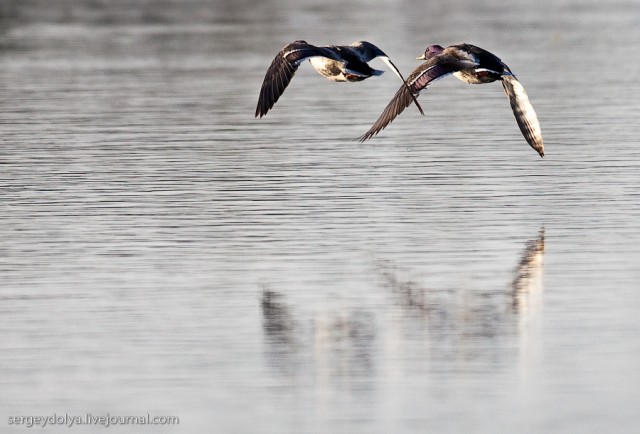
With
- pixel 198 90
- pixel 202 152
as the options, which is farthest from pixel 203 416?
pixel 198 90

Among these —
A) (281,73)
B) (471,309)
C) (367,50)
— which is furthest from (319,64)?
(471,309)

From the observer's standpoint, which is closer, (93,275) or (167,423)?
(167,423)

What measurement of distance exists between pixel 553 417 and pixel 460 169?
33.0ft

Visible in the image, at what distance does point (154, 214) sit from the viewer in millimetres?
16656

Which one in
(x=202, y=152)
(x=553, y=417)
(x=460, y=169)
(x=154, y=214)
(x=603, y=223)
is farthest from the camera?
(x=202, y=152)

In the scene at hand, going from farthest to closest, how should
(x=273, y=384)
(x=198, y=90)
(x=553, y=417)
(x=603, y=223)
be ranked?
(x=198, y=90)
(x=603, y=223)
(x=273, y=384)
(x=553, y=417)

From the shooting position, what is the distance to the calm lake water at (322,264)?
1005 centimetres

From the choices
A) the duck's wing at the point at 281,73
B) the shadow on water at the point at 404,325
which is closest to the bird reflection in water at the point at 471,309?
the shadow on water at the point at 404,325

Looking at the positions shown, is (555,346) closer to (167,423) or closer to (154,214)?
(167,423)

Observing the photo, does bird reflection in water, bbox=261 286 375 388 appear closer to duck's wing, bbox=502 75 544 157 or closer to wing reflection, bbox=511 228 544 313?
wing reflection, bbox=511 228 544 313

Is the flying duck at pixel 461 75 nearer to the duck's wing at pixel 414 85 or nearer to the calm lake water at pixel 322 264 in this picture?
the duck's wing at pixel 414 85

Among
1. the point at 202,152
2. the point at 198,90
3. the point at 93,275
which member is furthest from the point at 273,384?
the point at 198,90

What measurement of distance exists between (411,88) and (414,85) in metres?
0.13

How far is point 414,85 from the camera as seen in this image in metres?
16.0
